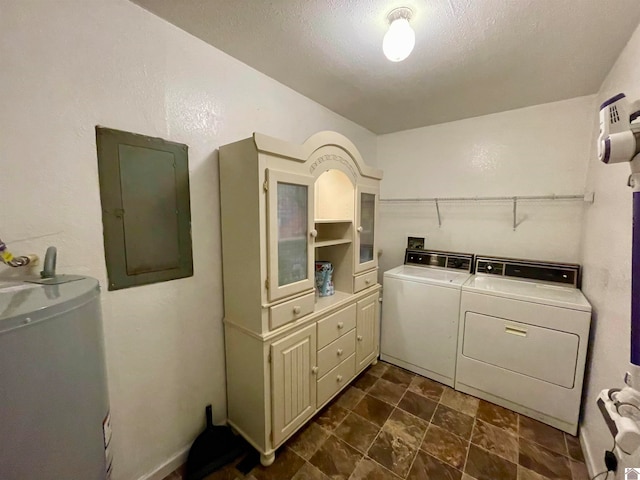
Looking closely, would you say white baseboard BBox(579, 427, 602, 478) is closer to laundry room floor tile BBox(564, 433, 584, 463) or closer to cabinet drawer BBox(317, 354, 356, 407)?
laundry room floor tile BBox(564, 433, 584, 463)

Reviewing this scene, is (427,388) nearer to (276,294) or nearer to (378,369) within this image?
(378,369)

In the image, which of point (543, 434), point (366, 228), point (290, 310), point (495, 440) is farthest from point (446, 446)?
point (366, 228)

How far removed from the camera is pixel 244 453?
5.05 feet

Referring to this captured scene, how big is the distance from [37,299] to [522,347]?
8.26ft

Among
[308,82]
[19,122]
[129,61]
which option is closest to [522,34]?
[308,82]

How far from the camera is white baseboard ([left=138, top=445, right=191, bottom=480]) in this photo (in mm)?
1369

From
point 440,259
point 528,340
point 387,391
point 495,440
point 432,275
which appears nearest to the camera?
point 495,440

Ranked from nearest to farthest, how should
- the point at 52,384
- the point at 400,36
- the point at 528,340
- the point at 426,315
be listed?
the point at 52,384
the point at 400,36
the point at 528,340
the point at 426,315

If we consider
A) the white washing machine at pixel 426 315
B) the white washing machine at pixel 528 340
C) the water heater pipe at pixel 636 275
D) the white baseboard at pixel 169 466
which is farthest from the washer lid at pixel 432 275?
the white baseboard at pixel 169 466

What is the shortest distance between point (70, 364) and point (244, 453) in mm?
1240

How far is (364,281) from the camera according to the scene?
217 centimetres

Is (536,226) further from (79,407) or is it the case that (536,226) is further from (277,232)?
(79,407)

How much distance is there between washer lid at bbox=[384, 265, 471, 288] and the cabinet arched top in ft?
3.18

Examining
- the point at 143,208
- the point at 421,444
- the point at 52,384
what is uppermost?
the point at 143,208
